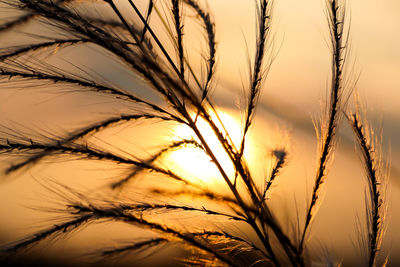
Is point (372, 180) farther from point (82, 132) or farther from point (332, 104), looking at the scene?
point (82, 132)

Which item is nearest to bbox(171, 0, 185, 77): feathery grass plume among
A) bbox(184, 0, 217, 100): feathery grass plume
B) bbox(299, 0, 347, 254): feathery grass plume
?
bbox(184, 0, 217, 100): feathery grass plume

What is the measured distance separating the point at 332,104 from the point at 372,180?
0.17m

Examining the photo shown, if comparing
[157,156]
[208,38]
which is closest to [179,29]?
[208,38]

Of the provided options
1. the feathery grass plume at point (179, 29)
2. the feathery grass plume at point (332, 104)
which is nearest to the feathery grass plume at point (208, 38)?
the feathery grass plume at point (179, 29)

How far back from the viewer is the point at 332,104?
0.81 metres

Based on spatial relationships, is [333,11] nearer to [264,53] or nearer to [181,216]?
[264,53]

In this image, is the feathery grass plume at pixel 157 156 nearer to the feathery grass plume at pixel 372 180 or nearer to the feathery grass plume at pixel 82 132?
the feathery grass plume at pixel 82 132

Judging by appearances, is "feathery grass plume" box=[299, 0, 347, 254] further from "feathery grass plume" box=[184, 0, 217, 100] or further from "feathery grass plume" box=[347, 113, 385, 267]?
"feathery grass plume" box=[184, 0, 217, 100]

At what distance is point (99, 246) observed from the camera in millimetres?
763

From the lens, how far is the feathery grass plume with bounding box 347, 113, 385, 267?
0.79 m

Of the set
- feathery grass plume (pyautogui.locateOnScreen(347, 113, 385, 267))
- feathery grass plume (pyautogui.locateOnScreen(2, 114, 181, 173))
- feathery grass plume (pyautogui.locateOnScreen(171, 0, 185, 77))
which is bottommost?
feathery grass plume (pyautogui.locateOnScreen(347, 113, 385, 267))

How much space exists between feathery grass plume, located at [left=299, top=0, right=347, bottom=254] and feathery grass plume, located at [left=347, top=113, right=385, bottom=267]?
0.04 metres

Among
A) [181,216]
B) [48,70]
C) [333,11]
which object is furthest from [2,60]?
[333,11]

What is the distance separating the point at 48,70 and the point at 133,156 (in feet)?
0.76
